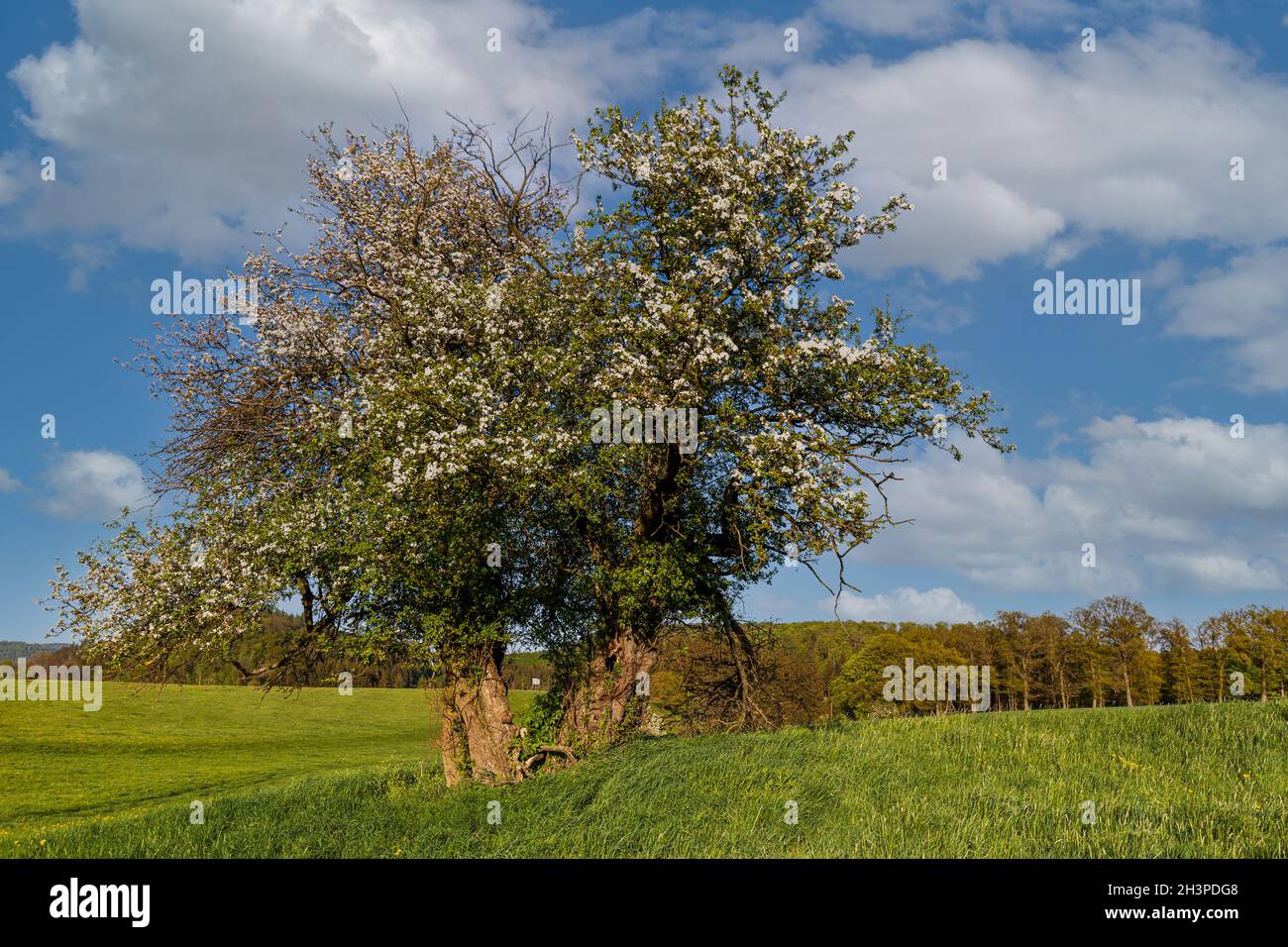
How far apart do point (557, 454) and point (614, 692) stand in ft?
21.9

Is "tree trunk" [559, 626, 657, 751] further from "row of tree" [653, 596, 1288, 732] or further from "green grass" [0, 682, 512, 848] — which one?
"row of tree" [653, 596, 1288, 732]

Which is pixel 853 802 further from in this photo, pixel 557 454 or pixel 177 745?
pixel 177 745

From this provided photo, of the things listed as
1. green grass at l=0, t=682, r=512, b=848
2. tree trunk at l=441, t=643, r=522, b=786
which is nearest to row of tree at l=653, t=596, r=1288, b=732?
green grass at l=0, t=682, r=512, b=848

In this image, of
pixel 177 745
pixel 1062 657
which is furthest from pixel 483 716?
pixel 1062 657

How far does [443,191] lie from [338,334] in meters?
5.25

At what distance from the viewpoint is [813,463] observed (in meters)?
17.5

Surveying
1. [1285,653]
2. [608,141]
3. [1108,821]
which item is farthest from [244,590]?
[1285,653]

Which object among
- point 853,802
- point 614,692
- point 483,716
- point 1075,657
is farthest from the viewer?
point 1075,657

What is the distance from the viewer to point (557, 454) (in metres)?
17.9

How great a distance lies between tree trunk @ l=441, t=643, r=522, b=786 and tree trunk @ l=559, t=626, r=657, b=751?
1501 mm

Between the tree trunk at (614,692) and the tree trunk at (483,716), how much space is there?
1501 mm

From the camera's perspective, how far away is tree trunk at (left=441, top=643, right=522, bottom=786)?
2144 cm

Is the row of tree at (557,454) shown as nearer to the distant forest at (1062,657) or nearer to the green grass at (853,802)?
the green grass at (853,802)
